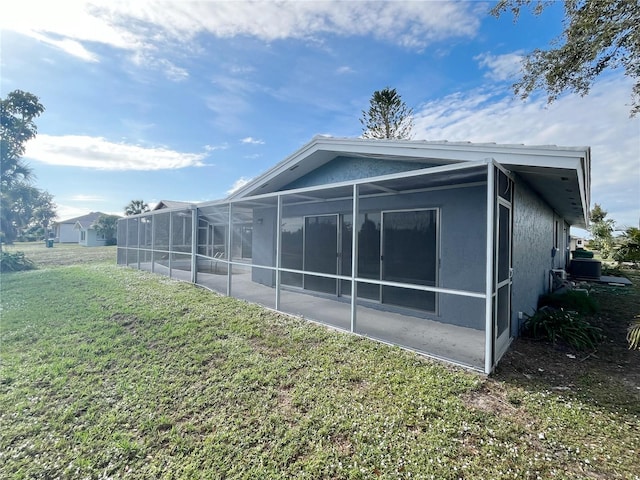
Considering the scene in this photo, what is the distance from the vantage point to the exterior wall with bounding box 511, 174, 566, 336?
16.4ft

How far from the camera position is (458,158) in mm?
4387

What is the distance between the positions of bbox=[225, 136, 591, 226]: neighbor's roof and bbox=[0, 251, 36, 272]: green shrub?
596 inches

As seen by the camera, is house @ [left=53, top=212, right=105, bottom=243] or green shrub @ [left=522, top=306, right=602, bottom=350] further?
house @ [left=53, top=212, right=105, bottom=243]

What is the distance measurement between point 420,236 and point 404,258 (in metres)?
0.58

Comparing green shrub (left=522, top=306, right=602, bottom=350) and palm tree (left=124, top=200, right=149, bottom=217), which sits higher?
palm tree (left=124, top=200, right=149, bottom=217)

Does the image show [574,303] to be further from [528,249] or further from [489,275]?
[489,275]

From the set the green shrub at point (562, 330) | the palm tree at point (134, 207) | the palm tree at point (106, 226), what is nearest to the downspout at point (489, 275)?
the green shrub at point (562, 330)

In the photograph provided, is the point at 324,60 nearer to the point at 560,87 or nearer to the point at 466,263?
the point at 560,87

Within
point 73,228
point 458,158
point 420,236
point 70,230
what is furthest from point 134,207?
point 458,158

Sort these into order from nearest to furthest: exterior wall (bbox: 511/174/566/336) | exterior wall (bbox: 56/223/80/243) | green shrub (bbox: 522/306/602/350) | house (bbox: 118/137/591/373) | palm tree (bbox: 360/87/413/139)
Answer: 1. house (bbox: 118/137/591/373)
2. green shrub (bbox: 522/306/602/350)
3. exterior wall (bbox: 511/174/566/336)
4. palm tree (bbox: 360/87/413/139)
5. exterior wall (bbox: 56/223/80/243)

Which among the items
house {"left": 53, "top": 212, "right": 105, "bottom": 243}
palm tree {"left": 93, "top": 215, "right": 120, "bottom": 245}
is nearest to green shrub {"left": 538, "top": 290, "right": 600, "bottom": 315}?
palm tree {"left": 93, "top": 215, "right": 120, "bottom": 245}

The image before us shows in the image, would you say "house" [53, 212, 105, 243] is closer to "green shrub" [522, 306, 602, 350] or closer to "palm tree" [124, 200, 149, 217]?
"palm tree" [124, 200, 149, 217]

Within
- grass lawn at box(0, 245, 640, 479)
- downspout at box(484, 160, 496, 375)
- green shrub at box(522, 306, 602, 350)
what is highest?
downspout at box(484, 160, 496, 375)

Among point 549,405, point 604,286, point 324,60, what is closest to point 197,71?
point 324,60
